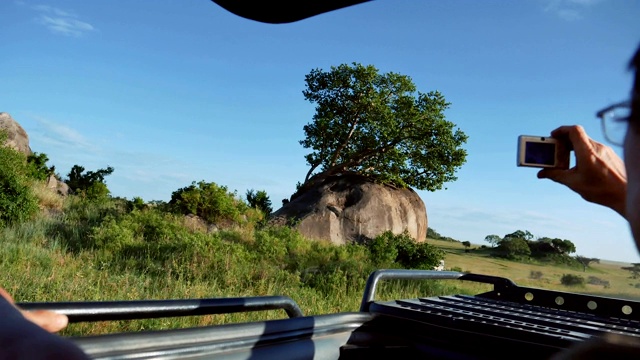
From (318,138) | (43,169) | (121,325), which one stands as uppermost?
(318,138)

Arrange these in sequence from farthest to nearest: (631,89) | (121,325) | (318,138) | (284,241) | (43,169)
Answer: (318,138) < (43,169) < (284,241) < (121,325) < (631,89)

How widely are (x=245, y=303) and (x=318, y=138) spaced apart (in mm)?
17438

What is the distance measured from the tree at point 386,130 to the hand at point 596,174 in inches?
669

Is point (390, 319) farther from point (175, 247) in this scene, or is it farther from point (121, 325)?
point (175, 247)

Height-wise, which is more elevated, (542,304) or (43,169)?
(43,169)

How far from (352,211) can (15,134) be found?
919cm

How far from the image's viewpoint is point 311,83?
1908 cm

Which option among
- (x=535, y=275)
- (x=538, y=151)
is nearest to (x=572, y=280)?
(x=535, y=275)

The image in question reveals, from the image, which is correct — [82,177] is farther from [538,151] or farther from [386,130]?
[538,151]

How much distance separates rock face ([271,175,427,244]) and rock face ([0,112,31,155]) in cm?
698

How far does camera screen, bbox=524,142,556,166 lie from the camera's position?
1.17 m

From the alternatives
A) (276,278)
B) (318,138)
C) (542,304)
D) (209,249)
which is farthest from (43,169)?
(542,304)

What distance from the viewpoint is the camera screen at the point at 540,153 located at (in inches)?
46.1

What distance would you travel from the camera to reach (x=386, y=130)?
18000mm
